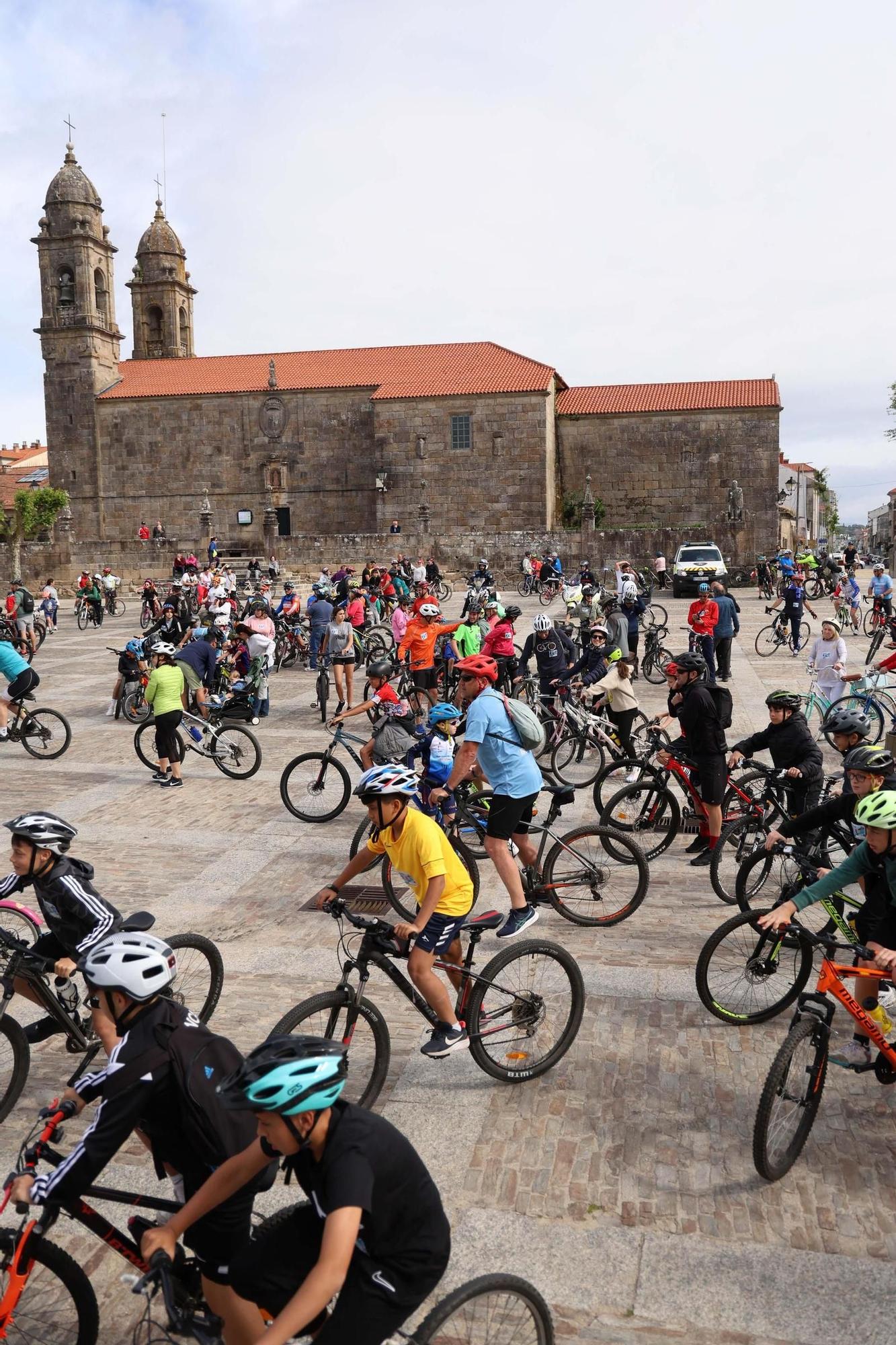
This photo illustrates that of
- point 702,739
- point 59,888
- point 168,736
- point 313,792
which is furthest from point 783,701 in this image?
point 168,736

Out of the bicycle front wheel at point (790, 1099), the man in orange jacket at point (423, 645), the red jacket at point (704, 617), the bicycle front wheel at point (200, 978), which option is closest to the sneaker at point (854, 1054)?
the bicycle front wheel at point (790, 1099)

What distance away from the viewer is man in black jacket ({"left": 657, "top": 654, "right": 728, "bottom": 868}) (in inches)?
327

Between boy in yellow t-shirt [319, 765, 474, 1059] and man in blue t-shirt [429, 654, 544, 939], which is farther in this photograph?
man in blue t-shirt [429, 654, 544, 939]

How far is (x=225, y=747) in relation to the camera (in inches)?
479

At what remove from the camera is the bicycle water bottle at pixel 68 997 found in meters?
5.37

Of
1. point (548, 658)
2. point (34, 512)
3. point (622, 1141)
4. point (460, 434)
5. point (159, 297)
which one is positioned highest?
point (159, 297)

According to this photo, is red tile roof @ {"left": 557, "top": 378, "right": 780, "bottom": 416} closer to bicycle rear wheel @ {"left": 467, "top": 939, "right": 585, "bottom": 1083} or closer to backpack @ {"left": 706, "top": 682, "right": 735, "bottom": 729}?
backpack @ {"left": 706, "top": 682, "right": 735, "bottom": 729}

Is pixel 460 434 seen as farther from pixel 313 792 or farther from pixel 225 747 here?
pixel 313 792

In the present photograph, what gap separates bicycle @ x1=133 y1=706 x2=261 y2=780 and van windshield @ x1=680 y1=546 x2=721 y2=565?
80.7 ft

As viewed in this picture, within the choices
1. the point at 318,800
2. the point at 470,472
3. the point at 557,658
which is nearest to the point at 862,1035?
the point at 318,800

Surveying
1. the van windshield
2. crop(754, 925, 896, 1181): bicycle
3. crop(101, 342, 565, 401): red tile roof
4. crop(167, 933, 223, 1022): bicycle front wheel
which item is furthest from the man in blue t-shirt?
crop(101, 342, 565, 401): red tile roof

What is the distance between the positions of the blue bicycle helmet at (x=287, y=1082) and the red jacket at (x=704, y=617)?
13.5 metres

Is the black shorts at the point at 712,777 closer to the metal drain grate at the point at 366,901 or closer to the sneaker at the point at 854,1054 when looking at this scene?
the metal drain grate at the point at 366,901

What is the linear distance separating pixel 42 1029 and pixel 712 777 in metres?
5.24
